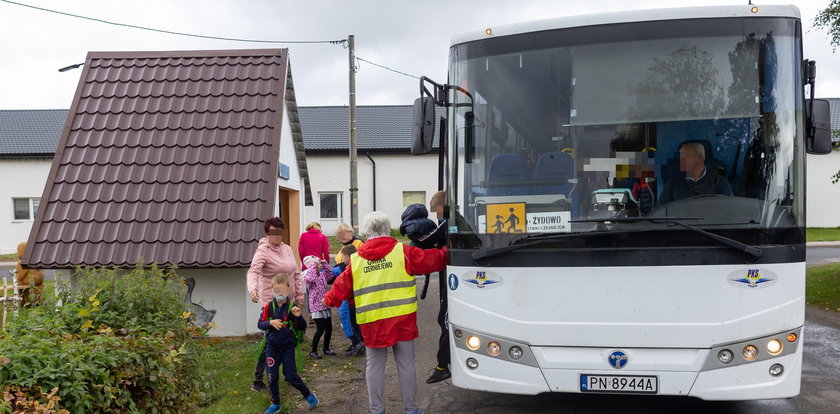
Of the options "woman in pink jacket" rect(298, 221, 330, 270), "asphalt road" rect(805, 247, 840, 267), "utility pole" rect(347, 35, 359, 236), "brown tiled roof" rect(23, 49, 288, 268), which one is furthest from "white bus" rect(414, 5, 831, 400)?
"asphalt road" rect(805, 247, 840, 267)

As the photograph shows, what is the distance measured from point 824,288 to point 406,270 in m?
11.3

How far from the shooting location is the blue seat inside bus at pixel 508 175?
4980 mm

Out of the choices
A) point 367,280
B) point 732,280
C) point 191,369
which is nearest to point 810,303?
point 732,280

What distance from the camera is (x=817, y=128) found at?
4.95 metres

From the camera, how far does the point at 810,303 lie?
40.8ft

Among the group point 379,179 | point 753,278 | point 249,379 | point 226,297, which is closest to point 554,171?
point 753,278

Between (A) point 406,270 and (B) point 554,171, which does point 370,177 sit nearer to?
(A) point 406,270

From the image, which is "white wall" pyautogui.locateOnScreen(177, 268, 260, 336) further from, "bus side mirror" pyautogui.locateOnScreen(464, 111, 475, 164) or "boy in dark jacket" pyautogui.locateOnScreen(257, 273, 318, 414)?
"bus side mirror" pyautogui.locateOnScreen(464, 111, 475, 164)

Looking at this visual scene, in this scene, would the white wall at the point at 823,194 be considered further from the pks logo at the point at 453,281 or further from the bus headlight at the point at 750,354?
the pks logo at the point at 453,281

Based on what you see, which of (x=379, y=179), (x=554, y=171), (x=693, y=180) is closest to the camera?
→ (x=693, y=180)

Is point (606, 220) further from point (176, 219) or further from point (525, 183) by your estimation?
point (176, 219)

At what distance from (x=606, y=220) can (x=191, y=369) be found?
3.50 meters

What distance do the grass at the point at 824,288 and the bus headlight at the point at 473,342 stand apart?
9.11m

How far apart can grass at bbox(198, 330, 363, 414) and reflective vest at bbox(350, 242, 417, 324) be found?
4.02 ft
